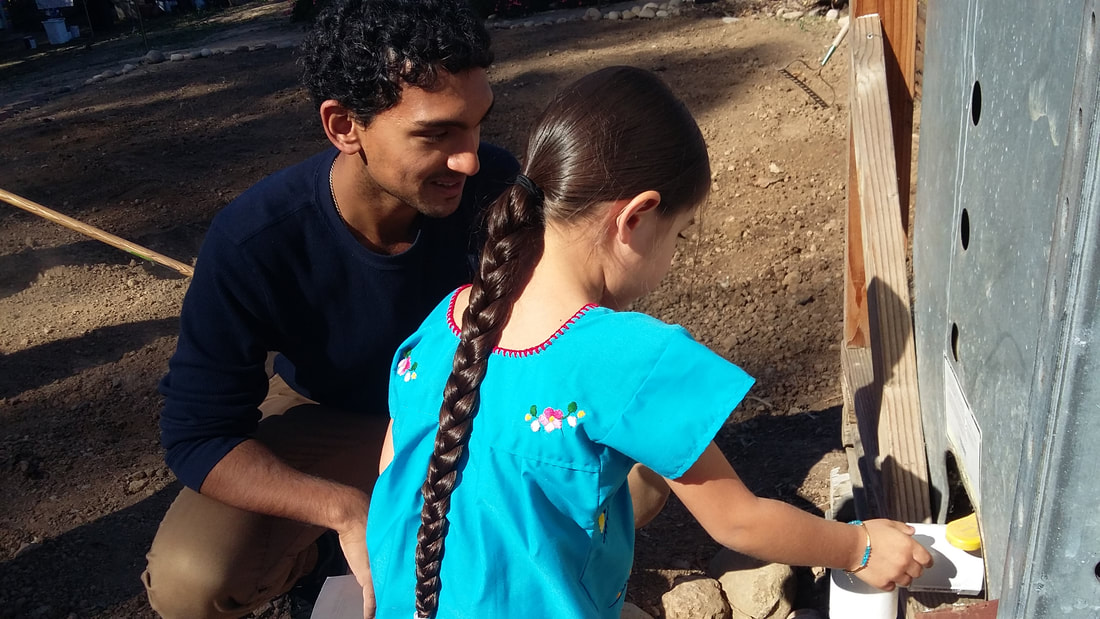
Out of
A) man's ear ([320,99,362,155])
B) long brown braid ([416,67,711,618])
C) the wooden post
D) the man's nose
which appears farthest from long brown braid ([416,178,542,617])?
the wooden post

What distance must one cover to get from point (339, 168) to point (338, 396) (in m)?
0.62

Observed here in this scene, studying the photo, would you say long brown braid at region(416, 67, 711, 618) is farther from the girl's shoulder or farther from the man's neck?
the man's neck

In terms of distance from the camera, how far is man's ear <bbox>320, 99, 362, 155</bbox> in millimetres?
2039

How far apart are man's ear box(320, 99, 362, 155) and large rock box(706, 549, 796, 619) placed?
1367 mm

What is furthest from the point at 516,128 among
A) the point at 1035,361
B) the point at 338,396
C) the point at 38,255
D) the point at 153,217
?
the point at 1035,361

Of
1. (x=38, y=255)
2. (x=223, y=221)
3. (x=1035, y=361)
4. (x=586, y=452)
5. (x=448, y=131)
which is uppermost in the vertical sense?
(x=448, y=131)

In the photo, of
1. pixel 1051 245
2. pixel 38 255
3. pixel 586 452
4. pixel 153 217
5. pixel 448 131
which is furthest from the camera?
pixel 153 217

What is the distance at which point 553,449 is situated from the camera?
1450 mm

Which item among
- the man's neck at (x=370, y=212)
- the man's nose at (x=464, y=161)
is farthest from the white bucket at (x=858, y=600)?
the man's neck at (x=370, y=212)

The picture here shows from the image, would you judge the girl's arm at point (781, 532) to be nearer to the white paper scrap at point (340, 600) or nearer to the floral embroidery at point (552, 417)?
the floral embroidery at point (552, 417)

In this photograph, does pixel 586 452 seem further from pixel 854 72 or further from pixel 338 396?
pixel 854 72

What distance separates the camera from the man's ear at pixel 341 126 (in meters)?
2.04

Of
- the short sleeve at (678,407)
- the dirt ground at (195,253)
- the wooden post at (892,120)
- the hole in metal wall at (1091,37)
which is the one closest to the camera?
the hole in metal wall at (1091,37)

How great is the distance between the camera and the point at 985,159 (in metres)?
1.58
